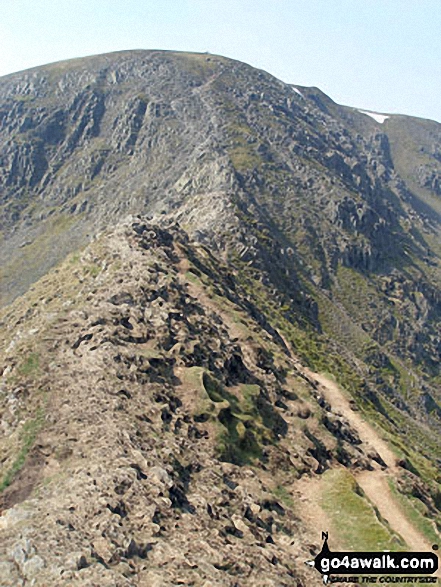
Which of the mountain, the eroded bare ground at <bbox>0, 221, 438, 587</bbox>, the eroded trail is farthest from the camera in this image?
the eroded trail

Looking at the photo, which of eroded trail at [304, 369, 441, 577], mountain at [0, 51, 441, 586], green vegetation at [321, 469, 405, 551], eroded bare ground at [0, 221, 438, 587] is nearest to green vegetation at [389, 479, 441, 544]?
mountain at [0, 51, 441, 586]

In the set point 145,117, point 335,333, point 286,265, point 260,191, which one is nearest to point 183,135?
point 145,117

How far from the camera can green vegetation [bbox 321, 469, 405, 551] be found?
84.2 feet

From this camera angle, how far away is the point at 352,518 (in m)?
27.6

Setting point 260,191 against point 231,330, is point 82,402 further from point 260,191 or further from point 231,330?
point 260,191

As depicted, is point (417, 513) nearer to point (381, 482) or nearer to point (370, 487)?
point (370, 487)

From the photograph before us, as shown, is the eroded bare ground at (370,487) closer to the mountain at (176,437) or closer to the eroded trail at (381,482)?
the eroded trail at (381,482)

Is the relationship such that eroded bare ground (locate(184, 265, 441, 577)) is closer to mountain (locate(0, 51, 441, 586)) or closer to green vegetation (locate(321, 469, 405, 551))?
mountain (locate(0, 51, 441, 586))

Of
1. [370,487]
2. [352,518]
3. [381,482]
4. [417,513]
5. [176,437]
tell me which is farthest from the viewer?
[381,482]

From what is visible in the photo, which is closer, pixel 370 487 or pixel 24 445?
pixel 24 445

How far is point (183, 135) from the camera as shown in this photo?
176250 mm

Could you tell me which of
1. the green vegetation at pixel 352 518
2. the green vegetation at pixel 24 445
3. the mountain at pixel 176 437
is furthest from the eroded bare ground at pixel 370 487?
the green vegetation at pixel 24 445

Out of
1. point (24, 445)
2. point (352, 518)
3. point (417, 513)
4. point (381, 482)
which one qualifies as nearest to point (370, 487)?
point (381, 482)

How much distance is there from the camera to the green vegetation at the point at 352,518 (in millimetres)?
25656
